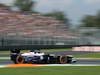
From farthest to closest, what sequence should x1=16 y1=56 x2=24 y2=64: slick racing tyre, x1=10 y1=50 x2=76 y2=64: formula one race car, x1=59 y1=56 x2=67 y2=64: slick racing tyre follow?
x1=59 y1=56 x2=67 y2=64: slick racing tyre, x1=16 y1=56 x2=24 y2=64: slick racing tyre, x1=10 y1=50 x2=76 y2=64: formula one race car

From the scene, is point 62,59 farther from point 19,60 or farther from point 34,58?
point 19,60

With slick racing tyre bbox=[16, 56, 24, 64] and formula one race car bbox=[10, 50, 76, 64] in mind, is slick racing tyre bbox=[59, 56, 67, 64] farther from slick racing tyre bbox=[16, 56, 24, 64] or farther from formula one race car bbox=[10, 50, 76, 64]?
slick racing tyre bbox=[16, 56, 24, 64]

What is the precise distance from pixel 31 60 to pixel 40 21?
133ft

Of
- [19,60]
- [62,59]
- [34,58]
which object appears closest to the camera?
[34,58]

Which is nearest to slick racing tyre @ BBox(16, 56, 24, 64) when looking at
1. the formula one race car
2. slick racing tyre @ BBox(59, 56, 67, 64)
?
the formula one race car

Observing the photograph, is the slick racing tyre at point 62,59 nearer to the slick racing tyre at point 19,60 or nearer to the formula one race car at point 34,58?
Result: the formula one race car at point 34,58

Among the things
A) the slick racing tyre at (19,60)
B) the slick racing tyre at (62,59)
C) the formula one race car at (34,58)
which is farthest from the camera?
the slick racing tyre at (62,59)

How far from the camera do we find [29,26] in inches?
2149

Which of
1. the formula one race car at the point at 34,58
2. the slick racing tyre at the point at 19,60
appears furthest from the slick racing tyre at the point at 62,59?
the slick racing tyre at the point at 19,60

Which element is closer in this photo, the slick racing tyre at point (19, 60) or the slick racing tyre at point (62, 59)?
the slick racing tyre at point (19, 60)

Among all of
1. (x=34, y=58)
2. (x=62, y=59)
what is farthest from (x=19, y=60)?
(x=62, y=59)

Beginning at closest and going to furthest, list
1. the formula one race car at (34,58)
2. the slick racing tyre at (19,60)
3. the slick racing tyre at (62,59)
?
the formula one race car at (34,58), the slick racing tyre at (19,60), the slick racing tyre at (62,59)

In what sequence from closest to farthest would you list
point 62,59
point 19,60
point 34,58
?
point 34,58
point 19,60
point 62,59
